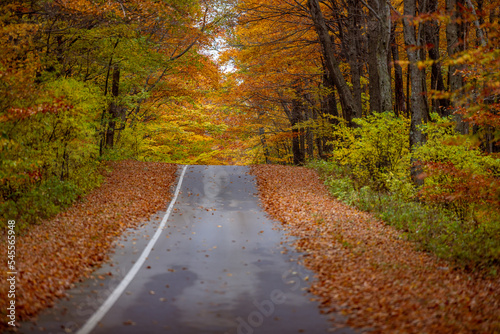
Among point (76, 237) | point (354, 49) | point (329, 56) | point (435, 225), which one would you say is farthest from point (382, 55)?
point (76, 237)

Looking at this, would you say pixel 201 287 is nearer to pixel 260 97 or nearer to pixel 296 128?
pixel 260 97

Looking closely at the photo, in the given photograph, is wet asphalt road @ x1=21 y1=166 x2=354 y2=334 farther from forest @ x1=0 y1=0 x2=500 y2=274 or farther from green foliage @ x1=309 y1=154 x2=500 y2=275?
forest @ x1=0 y1=0 x2=500 y2=274

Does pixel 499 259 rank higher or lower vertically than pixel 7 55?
lower

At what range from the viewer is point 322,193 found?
60.7 ft

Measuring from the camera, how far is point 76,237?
444 inches

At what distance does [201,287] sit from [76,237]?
4.46 meters

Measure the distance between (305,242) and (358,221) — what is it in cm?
259

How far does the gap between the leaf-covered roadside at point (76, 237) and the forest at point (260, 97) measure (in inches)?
46.7

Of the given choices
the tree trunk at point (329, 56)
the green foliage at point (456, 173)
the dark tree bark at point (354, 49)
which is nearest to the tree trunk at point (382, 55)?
the tree trunk at point (329, 56)

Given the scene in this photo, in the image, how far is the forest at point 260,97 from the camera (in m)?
11.5

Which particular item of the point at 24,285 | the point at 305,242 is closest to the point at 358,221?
the point at 305,242

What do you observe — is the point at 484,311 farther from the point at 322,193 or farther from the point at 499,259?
the point at 322,193

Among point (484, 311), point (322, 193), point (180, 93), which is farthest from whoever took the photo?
point (180, 93)

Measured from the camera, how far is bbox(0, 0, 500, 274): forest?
11.5 meters
